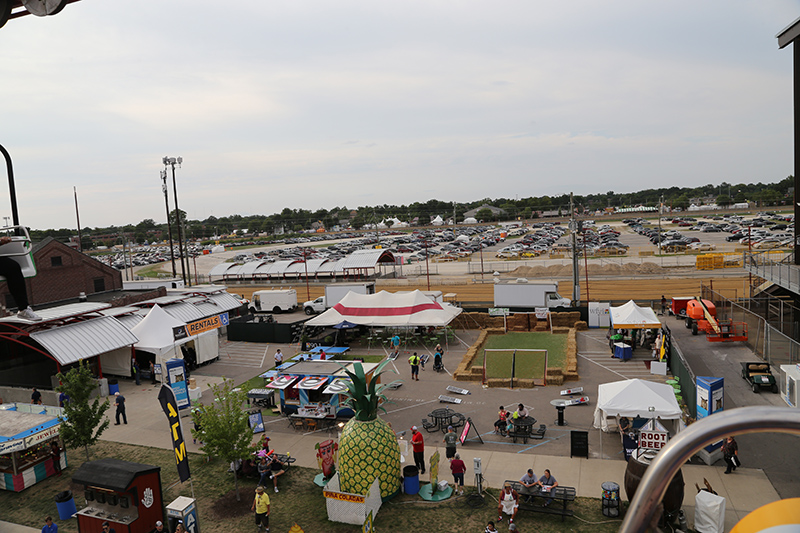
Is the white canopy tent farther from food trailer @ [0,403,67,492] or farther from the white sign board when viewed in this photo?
the white sign board

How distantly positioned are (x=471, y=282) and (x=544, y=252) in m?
28.5

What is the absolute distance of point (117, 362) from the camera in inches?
1144

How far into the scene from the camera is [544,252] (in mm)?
84875

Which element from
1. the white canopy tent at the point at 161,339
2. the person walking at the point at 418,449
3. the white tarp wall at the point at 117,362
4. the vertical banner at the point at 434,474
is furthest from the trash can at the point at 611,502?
the white tarp wall at the point at 117,362

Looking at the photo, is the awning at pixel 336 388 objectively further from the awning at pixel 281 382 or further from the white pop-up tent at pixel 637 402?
the white pop-up tent at pixel 637 402

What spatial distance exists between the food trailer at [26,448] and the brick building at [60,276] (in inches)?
1032

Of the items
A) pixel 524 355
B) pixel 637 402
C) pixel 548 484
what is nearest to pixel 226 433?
A: pixel 548 484

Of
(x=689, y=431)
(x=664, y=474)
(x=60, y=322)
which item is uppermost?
(x=689, y=431)

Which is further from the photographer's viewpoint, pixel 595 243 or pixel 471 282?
pixel 595 243

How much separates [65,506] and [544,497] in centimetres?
1340

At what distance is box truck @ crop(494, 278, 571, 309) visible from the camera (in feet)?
123

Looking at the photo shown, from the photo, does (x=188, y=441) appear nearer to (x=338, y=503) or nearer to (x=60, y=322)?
(x=338, y=503)

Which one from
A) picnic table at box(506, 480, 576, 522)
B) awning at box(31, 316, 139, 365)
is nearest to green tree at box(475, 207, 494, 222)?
awning at box(31, 316, 139, 365)

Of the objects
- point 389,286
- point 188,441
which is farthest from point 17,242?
point 389,286
